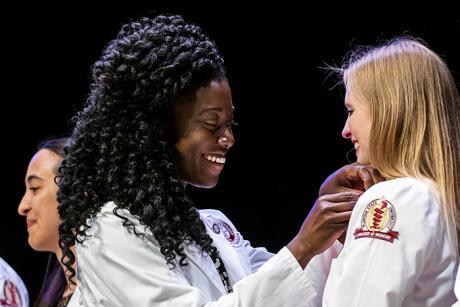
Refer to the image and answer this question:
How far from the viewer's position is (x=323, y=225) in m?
2.15

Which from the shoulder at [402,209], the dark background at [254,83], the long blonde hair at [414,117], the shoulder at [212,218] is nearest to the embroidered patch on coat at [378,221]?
the shoulder at [402,209]

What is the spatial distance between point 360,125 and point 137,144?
62cm

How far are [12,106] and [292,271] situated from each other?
8.83ft

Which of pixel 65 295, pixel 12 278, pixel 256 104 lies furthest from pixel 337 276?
pixel 256 104

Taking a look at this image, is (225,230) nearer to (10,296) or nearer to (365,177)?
(365,177)

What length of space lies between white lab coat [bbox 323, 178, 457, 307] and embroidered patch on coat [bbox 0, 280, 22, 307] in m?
1.90

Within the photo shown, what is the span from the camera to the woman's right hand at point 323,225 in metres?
2.15

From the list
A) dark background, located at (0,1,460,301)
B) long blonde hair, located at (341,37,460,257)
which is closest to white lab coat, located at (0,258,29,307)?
dark background, located at (0,1,460,301)

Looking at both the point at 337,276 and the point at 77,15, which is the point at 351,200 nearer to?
the point at 337,276

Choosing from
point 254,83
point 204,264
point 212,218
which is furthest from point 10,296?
point 254,83

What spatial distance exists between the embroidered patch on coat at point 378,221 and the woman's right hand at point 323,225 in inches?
6.8

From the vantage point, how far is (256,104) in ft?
13.8

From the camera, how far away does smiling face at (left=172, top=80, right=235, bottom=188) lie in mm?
2414

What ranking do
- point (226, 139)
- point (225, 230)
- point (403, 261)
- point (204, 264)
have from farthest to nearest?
point (225, 230)
point (226, 139)
point (204, 264)
point (403, 261)
